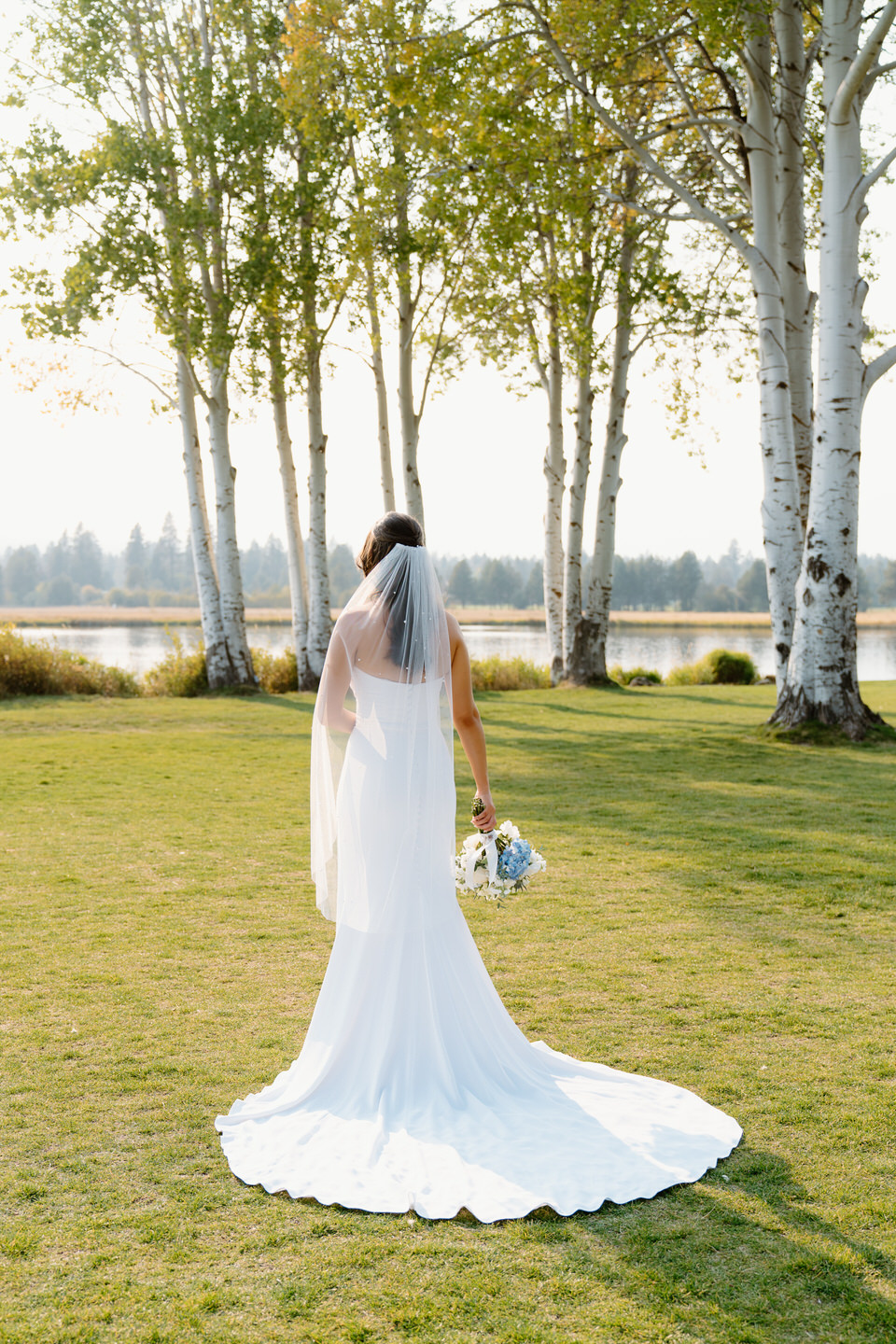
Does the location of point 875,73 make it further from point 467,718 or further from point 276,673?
point 276,673

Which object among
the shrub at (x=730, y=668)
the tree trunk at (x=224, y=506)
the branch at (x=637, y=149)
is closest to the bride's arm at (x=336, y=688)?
the branch at (x=637, y=149)

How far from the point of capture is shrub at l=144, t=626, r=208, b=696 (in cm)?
2473

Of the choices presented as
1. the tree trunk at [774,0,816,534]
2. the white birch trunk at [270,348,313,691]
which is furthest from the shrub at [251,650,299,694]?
the tree trunk at [774,0,816,534]

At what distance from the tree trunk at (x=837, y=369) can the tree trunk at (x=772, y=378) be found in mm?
1132

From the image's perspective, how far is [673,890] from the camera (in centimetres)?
802

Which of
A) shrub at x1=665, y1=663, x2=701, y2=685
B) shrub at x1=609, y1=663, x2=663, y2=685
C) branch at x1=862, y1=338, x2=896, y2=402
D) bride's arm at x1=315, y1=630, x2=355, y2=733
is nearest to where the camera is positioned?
bride's arm at x1=315, y1=630, x2=355, y2=733

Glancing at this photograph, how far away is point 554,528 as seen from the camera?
87.9 ft

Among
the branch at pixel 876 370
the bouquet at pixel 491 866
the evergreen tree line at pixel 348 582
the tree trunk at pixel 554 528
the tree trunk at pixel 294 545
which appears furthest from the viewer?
the evergreen tree line at pixel 348 582

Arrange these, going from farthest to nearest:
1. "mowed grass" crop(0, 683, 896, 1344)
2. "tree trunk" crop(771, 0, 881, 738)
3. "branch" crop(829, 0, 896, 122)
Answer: "tree trunk" crop(771, 0, 881, 738) < "branch" crop(829, 0, 896, 122) < "mowed grass" crop(0, 683, 896, 1344)

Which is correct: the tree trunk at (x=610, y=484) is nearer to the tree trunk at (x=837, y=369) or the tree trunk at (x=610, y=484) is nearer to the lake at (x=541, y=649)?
the lake at (x=541, y=649)

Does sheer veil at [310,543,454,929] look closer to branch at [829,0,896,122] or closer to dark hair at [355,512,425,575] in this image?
dark hair at [355,512,425,575]

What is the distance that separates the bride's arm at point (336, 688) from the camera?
464 cm

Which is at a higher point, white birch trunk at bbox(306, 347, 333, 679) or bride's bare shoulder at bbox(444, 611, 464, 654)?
white birch trunk at bbox(306, 347, 333, 679)

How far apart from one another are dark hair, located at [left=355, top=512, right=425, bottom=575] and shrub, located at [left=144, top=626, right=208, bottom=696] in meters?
20.4
